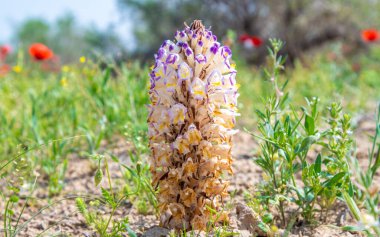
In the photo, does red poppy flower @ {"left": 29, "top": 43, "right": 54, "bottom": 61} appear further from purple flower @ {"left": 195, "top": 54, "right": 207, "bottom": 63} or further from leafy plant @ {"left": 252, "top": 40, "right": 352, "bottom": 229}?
purple flower @ {"left": 195, "top": 54, "right": 207, "bottom": 63}

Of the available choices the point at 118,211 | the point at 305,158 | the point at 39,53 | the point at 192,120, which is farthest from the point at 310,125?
the point at 39,53

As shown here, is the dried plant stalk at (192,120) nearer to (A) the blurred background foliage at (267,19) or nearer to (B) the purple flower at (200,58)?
(B) the purple flower at (200,58)

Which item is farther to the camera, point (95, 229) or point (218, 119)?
point (95, 229)

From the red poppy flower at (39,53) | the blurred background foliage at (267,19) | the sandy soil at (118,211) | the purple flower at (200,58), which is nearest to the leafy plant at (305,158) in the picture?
the sandy soil at (118,211)

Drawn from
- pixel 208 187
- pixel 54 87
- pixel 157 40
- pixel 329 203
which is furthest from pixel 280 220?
pixel 157 40

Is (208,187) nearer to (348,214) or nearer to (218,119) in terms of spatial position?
(218,119)

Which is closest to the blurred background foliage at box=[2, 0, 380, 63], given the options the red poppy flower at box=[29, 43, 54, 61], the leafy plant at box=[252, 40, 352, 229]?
the red poppy flower at box=[29, 43, 54, 61]

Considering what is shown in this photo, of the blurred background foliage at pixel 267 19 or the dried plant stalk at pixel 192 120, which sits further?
the blurred background foliage at pixel 267 19

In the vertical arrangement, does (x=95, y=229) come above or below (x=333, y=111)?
below
